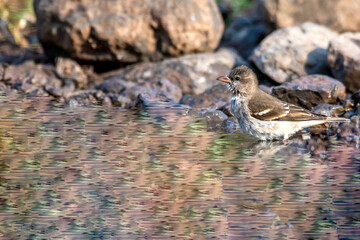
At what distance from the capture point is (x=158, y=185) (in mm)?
4180

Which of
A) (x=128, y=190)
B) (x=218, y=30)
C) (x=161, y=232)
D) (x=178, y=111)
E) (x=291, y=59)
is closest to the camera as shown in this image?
(x=161, y=232)

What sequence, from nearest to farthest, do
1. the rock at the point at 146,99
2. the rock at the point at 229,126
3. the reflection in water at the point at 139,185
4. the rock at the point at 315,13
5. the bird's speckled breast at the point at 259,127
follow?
the reflection in water at the point at 139,185, the bird's speckled breast at the point at 259,127, the rock at the point at 146,99, the rock at the point at 229,126, the rock at the point at 315,13

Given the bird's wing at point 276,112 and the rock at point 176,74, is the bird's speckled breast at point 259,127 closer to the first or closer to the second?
the bird's wing at point 276,112

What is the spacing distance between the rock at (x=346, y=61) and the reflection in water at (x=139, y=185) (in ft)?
11.2

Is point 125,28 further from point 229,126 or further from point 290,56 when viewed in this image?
point 229,126

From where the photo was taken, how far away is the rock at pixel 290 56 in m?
8.62

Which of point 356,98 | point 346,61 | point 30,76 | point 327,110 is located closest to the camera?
point 327,110

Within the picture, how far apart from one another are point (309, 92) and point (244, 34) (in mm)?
4185

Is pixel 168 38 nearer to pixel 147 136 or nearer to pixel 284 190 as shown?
pixel 147 136

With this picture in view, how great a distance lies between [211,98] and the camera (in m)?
7.78

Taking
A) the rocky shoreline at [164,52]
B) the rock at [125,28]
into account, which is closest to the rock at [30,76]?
the rocky shoreline at [164,52]

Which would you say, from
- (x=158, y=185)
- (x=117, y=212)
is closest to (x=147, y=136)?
(x=158, y=185)

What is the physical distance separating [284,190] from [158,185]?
40.2 inches

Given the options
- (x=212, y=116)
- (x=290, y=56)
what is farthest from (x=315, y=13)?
(x=212, y=116)
